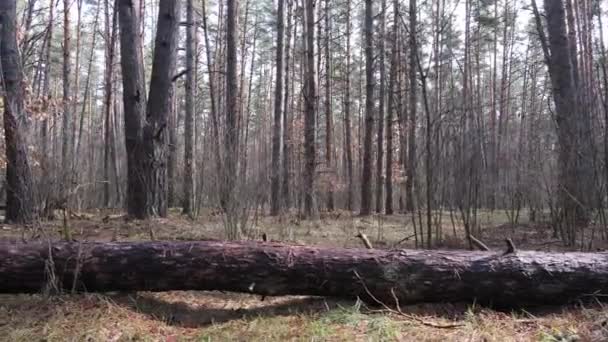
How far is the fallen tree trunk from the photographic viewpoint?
3203 mm

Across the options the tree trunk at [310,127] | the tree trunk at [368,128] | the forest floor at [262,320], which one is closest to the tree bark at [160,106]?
the tree trunk at [310,127]

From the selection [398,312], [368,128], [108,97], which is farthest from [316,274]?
[108,97]

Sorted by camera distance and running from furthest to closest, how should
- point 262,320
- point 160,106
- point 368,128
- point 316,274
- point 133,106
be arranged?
point 368,128, point 160,106, point 133,106, point 316,274, point 262,320

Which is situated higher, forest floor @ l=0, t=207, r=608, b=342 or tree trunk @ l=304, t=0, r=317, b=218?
tree trunk @ l=304, t=0, r=317, b=218

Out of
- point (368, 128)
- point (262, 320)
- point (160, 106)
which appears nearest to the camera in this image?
point (262, 320)

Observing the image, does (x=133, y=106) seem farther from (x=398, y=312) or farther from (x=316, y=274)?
(x=398, y=312)

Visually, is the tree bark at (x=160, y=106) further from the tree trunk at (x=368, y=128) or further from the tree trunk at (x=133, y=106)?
the tree trunk at (x=368, y=128)

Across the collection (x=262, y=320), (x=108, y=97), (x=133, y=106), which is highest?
(x=108, y=97)

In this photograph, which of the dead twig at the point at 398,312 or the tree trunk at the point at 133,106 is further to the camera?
the tree trunk at the point at 133,106

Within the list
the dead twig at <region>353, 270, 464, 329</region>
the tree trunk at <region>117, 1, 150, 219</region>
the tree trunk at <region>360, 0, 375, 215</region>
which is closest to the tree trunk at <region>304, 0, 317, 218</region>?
the tree trunk at <region>360, 0, 375, 215</region>

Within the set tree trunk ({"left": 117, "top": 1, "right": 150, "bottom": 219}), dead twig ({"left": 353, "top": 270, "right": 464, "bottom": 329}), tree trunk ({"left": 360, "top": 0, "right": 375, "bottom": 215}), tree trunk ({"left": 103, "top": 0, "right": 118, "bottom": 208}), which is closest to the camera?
dead twig ({"left": 353, "top": 270, "right": 464, "bottom": 329})

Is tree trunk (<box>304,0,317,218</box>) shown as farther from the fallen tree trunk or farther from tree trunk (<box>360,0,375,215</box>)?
the fallen tree trunk

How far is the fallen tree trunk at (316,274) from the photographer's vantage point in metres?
3.20

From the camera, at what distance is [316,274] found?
3.23 metres
